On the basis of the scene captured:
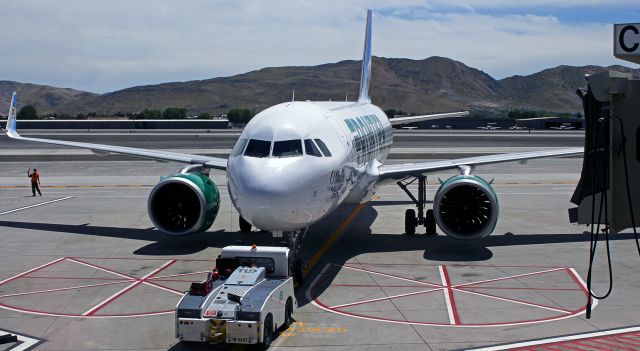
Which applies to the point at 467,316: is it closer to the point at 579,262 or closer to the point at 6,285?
the point at 579,262

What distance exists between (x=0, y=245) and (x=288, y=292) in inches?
571

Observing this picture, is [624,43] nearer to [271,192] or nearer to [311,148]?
[271,192]

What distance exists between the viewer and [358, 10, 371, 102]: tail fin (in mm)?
41500

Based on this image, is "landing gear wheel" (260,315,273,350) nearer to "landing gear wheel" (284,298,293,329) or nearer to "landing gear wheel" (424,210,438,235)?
"landing gear wheel" (284,298,293,329)

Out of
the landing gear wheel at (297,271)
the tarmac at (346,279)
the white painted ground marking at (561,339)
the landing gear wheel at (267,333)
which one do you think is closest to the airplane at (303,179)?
the landing gear wheel at (297,271)

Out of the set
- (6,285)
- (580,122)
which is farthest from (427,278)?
(580,122)

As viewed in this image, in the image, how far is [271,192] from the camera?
57.9ft

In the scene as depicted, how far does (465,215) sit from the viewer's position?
2464 cm

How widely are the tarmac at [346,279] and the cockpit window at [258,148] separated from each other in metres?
3.75

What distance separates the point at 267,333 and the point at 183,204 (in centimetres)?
1232

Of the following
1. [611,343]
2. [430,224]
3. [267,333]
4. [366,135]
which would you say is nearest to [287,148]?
[267,333]

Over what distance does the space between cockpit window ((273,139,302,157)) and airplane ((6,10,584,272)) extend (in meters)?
0.03

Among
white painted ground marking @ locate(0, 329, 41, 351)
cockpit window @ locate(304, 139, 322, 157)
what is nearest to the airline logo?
cockpit window @ locate(304, 139, 322, 157)

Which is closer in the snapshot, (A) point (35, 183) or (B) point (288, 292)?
(B) point (288, 292)
